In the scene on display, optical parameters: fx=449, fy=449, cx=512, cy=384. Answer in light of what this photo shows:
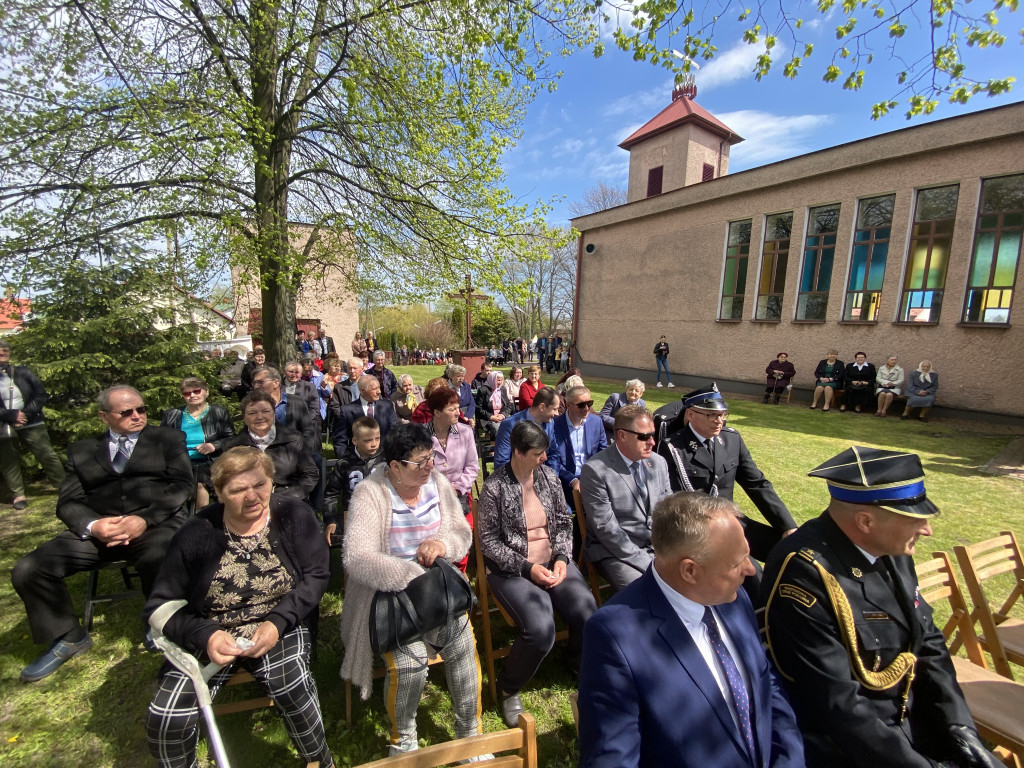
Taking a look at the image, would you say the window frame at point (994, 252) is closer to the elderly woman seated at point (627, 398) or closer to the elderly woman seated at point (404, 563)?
the elderly woman seated at point (627, 398)

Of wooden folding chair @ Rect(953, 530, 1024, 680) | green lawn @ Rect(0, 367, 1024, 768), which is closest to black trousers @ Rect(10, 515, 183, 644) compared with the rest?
green lawn @ Rect(0, 367, 1024, 768)

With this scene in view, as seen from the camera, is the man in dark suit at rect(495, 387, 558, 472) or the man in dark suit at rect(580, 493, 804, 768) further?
the man in dark suit at rect(495, 387, 558, 472)

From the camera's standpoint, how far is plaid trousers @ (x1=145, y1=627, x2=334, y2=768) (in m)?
1.93

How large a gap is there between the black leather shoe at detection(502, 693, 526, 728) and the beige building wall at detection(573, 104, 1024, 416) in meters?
14.2

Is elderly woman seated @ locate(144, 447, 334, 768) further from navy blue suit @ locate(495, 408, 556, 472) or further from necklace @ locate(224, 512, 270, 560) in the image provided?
navy blue suit @ locate(495, 408, 556, 472)

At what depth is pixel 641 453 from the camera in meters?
3.05

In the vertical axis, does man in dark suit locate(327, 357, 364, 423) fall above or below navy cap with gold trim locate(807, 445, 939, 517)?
below

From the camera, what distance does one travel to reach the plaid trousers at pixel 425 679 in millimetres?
2209

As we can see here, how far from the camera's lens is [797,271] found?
1452 centimetres

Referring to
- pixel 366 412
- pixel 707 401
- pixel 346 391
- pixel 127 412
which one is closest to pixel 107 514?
pixel 127 412

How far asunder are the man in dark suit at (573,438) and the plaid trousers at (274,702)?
2.52m

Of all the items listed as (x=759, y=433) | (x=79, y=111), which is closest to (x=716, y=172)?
(x=759, y=433)

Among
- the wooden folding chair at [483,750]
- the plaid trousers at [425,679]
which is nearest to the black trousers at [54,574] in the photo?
the plaid trousers at [425,679]

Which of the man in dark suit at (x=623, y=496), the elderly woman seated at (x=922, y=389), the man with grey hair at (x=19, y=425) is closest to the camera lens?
the man in dark suit at (x=623, y=496)
